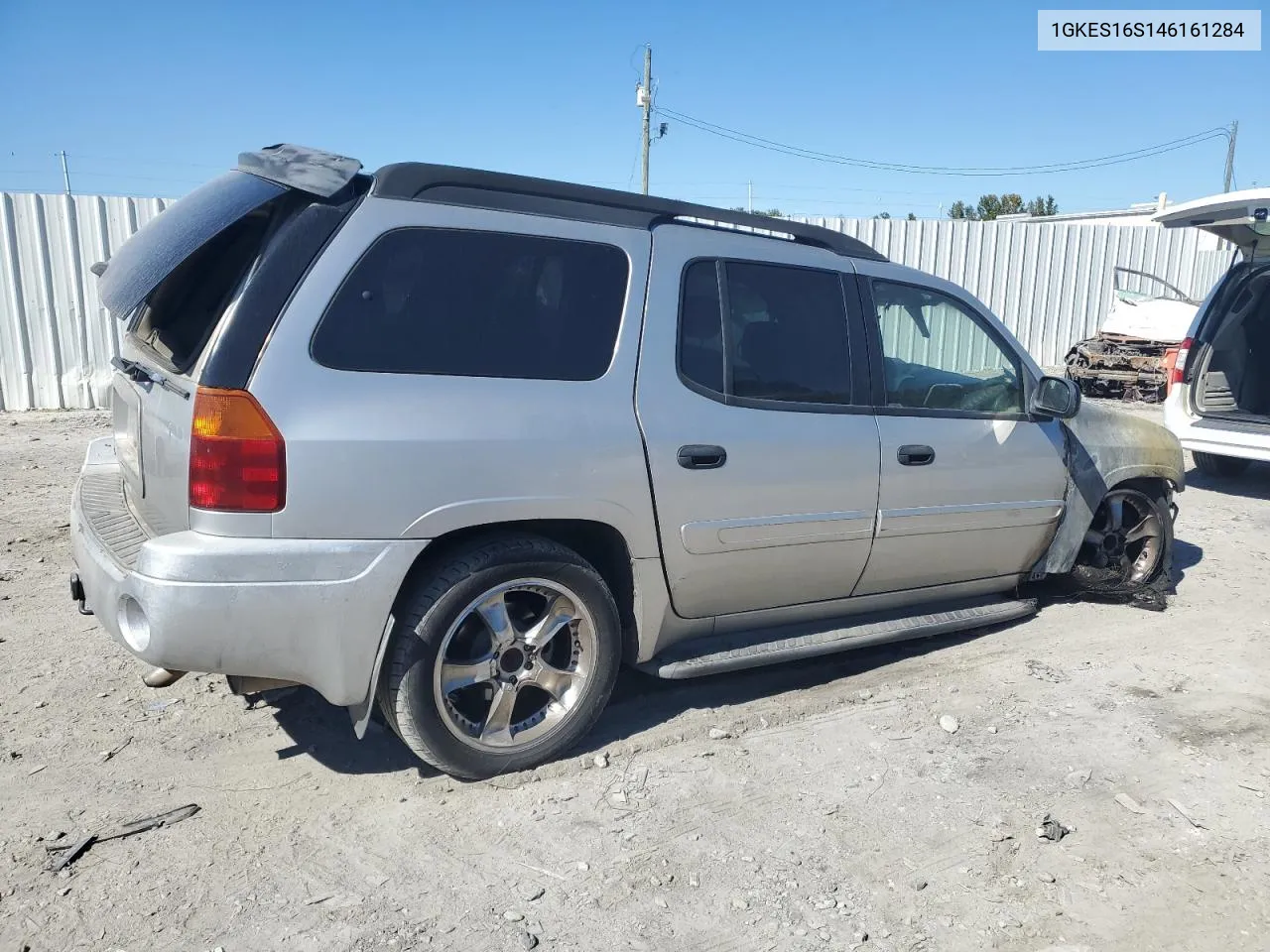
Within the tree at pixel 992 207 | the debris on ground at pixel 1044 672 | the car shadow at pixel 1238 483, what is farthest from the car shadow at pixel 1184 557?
the tree at pixel 992 207

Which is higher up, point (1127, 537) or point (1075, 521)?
point (1075, 521)

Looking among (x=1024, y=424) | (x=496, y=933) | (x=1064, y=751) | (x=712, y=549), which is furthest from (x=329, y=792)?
(x=1024, y=424)

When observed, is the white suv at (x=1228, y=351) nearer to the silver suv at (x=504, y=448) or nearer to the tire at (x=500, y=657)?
the silver suv at (x=504, y=448)

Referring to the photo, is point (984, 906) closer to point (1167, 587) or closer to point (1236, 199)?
point (1167, 587)

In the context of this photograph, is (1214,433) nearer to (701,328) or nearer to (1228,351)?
(1228,351)

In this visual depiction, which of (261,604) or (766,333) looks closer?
(261,604)

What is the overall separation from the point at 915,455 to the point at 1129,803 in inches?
60.4

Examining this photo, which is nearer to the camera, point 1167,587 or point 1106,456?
point 1106,456

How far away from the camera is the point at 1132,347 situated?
1457cm

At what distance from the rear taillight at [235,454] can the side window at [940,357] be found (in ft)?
8.23

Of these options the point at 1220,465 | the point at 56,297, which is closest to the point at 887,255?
the point at 1220,465

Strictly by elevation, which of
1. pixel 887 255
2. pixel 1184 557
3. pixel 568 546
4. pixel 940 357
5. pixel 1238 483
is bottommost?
pixel 1184 557

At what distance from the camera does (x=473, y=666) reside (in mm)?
3127

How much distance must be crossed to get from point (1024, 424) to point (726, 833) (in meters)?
2.54
